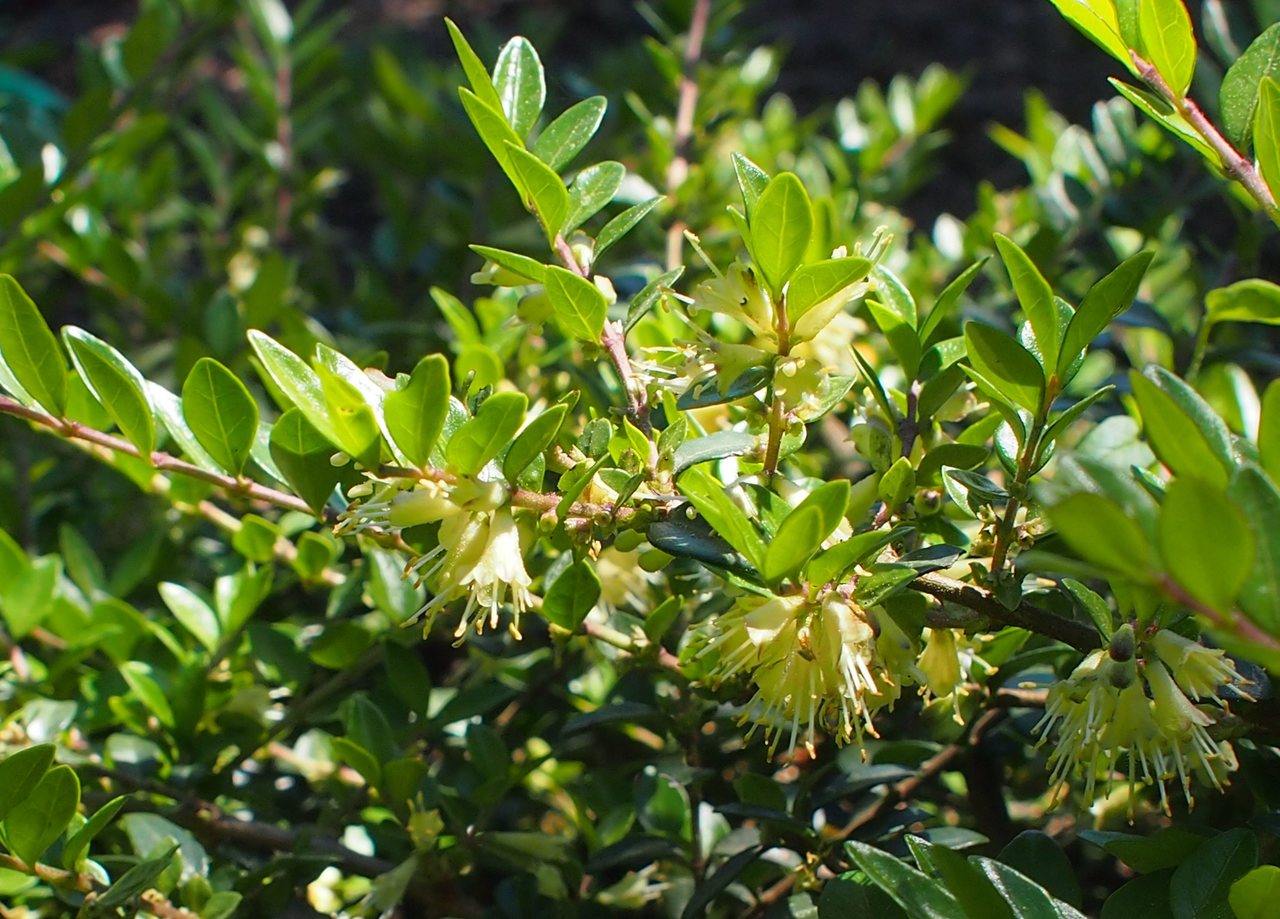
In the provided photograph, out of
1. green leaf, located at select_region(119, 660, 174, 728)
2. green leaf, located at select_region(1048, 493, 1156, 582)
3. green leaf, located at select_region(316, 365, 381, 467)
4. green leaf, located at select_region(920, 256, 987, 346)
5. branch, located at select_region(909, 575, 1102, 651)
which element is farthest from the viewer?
green leaf, located at select_region(119, 660, 174, 728)

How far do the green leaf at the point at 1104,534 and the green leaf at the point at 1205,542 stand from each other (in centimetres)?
1

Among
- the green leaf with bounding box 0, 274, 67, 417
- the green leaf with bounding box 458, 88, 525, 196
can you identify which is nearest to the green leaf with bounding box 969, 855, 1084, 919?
the green leaf with bounding box 458, 88, 525, 196

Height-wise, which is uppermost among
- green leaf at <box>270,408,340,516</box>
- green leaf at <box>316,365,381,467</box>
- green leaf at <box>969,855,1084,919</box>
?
green leaf at <box>316,365,381,467</box>

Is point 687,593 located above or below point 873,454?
below

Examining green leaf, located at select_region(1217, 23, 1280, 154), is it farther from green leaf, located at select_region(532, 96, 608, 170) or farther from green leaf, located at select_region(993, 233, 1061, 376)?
green leaf, located at select_region(532, 96, 608, 170)

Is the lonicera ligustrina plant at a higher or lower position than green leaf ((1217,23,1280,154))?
lower

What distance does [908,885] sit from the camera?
0.74 metres

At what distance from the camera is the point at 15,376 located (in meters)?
0.88

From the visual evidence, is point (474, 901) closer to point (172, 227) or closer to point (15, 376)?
point (15, 376)

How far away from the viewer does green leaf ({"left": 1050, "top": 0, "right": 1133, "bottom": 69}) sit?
2.63 ft

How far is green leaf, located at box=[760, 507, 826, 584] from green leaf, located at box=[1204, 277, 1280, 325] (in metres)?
0.46

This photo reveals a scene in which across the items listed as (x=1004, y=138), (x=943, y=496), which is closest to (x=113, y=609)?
(x=943, y=496)

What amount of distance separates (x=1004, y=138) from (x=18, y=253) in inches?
55.8

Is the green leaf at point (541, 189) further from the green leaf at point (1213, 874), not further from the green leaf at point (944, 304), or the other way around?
the green leaf at point (1213, 874)
